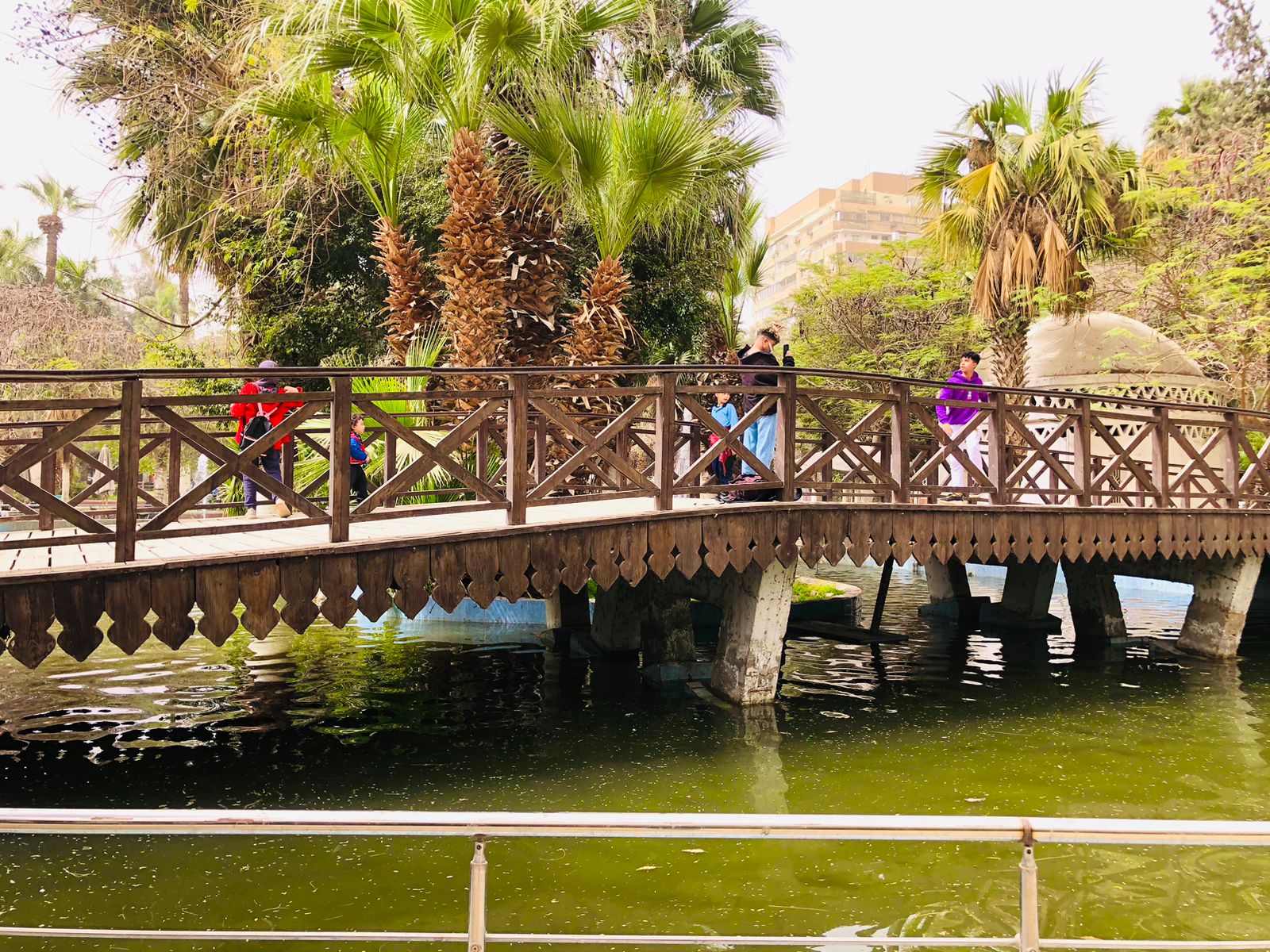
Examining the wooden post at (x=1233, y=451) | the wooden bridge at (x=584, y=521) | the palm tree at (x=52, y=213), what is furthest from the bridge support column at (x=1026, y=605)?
the palm tree at (x=52, y=213)

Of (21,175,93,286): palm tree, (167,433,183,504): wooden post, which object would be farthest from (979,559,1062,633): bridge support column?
(21,175,93,286): palm tree

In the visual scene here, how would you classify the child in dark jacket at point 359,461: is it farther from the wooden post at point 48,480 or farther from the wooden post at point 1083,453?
the wooden post at point 1083,453

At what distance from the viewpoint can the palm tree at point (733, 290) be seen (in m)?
20.9

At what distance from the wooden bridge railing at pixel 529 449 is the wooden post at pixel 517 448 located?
1cm

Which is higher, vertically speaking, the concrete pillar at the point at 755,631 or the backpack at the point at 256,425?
the backpack at the point at 256,425

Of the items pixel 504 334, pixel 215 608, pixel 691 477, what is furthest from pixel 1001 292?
pixel 215 608

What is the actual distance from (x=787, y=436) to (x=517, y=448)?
2946 millimetres

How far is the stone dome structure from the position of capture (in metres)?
19.1

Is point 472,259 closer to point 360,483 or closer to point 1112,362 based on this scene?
point 360,483

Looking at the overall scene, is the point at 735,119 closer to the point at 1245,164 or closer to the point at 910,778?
the point at 1245,164

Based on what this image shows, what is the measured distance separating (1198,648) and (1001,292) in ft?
22.2

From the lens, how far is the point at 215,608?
6586mm

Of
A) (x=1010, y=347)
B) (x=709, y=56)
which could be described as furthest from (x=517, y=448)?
(x=709, y=56)

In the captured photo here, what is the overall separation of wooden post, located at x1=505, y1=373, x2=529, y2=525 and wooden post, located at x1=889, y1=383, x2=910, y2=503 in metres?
4.00
